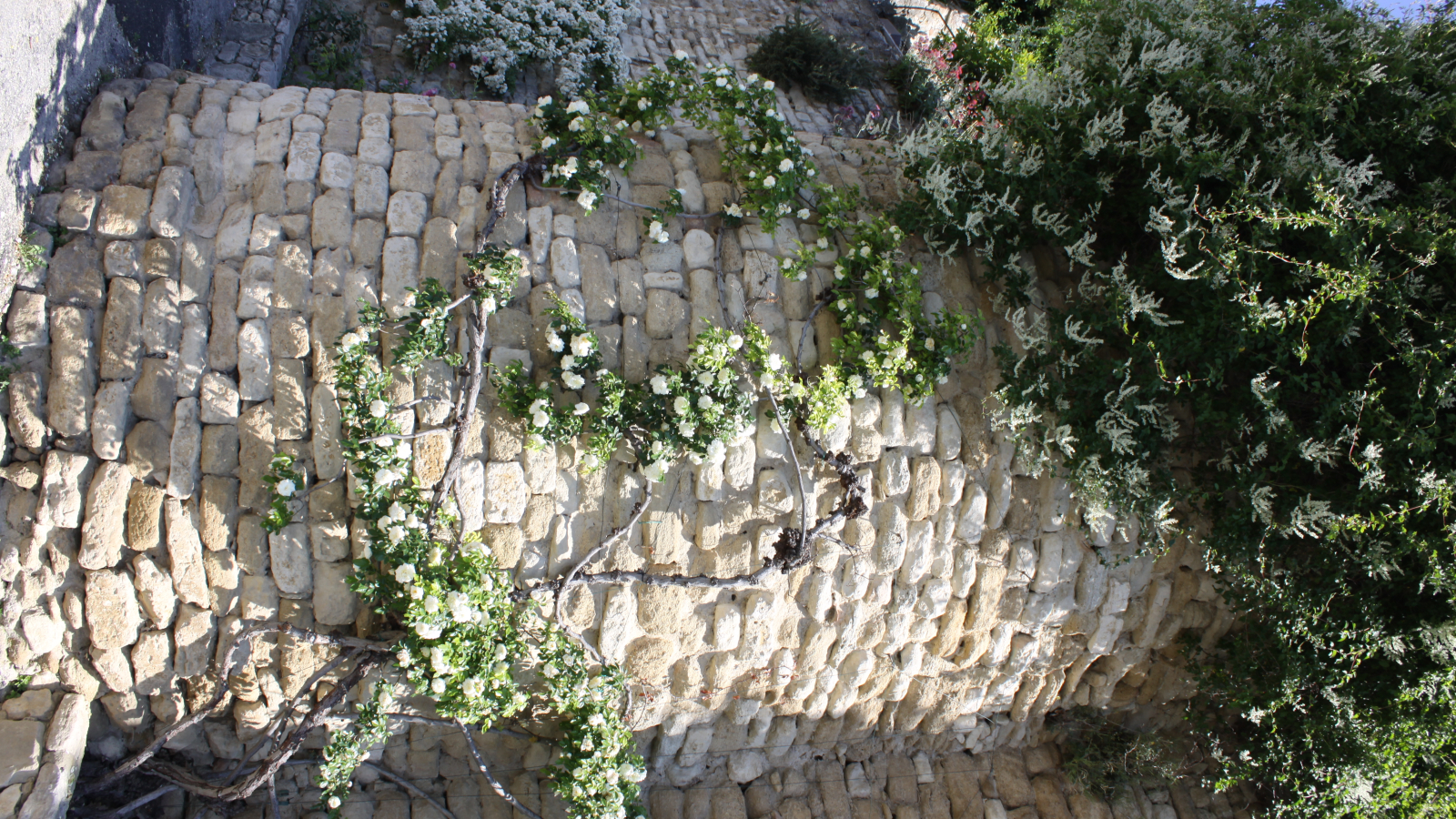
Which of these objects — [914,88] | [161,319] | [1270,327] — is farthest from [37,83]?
[914,88]

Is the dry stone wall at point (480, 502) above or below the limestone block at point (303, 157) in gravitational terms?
below

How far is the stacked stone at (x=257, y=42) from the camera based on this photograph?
15.5 feet

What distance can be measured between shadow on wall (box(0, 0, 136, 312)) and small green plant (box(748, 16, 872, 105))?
16.0 ft

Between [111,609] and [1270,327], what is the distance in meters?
4.47

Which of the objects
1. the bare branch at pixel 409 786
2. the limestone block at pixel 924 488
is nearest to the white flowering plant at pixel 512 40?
the limestone block at pixel 924 488

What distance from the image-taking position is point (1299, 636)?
333 cm

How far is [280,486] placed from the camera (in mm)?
2807

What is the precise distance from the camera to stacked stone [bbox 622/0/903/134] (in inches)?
268

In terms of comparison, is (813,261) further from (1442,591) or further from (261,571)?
(1442,591)

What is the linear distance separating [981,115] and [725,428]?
206 cm

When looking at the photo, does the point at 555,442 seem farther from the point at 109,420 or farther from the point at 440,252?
the point at 109,420

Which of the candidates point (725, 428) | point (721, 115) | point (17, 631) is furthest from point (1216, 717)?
point (17, 631)

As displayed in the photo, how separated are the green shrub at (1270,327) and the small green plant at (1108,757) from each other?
0.51 meters

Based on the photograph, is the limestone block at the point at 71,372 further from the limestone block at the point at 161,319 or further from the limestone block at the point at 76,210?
the limestone block at the point at 76,210
